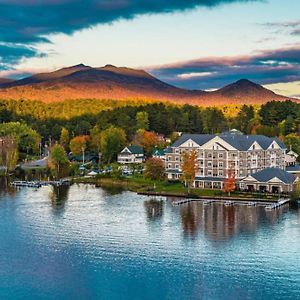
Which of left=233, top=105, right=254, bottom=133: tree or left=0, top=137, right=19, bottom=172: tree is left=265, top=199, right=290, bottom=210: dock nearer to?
left=0, top=137, right=19, bottom=172: tree

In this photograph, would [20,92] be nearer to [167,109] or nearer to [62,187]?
[167,109]

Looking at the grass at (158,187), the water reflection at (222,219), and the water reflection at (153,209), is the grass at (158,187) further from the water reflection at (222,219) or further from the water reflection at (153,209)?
the water reflection at (153,209)

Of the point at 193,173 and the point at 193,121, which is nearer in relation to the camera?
the point at 193,173

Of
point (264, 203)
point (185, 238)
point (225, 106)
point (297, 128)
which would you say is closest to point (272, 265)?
point (185, 238)

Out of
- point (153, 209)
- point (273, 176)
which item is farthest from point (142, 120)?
point (153, 209)

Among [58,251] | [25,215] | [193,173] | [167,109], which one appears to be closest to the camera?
[58,251]

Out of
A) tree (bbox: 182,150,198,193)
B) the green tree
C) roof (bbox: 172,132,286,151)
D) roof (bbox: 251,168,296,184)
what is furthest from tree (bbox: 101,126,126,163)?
roof (bbox: 251,168,296,184)

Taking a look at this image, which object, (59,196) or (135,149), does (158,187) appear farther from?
(135,149)
